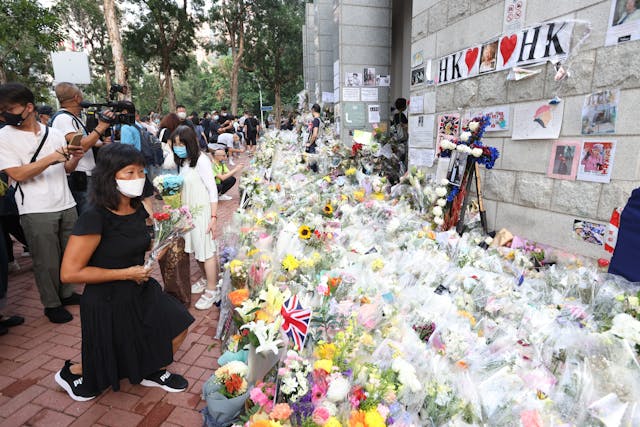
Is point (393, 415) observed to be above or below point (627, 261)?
below

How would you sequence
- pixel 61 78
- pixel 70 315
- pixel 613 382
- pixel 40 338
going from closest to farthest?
1. pixel 613 382
2. pixel 40 338
3. pixel 70 315
4. pixel 61 78

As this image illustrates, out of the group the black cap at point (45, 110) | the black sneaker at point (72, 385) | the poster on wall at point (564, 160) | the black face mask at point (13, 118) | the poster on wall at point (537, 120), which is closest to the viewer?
the black sneaker at point (72, 385)

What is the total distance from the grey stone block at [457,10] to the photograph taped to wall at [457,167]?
1837 mm

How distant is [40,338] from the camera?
2.97 meters

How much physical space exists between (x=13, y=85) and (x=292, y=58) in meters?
23.8

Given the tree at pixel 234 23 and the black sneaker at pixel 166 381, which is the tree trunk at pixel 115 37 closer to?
the black sneaker at pixel 166 381

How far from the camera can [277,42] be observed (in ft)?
75.0

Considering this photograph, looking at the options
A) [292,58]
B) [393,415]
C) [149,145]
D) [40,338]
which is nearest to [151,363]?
[40,338]

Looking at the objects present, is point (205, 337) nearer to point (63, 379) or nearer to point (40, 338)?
point (63, 379)

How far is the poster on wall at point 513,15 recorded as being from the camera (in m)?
3.56

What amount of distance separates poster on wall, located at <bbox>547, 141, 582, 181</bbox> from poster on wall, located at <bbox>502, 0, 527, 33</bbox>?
133 cm

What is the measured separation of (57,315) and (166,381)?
5.30 ft

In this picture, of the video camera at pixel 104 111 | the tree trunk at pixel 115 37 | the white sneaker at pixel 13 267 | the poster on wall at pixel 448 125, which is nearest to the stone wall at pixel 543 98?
the poster on wall at pixel 448 125

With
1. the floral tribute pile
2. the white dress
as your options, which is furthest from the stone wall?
the white dress
